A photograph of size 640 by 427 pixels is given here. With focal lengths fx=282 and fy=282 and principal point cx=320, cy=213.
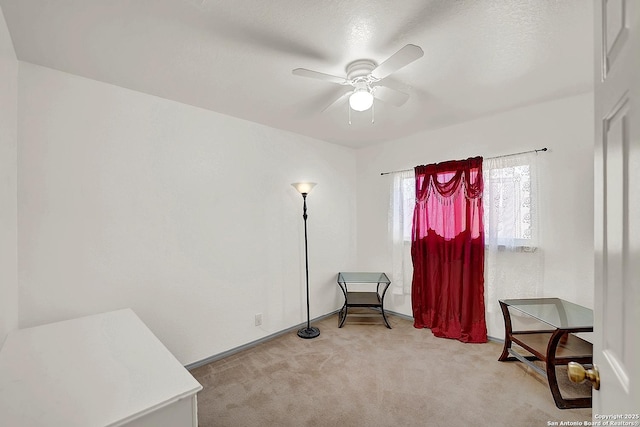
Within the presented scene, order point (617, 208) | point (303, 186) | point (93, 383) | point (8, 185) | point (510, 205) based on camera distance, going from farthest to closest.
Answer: point (303, 186) < point (510, 205) < point (8, 185) < point (93, 383) < point (617, 208)

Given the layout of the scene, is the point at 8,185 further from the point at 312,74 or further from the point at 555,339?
the point at 555,339

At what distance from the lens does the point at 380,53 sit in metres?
1.76

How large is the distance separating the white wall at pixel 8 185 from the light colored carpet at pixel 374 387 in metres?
1.30

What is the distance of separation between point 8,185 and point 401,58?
2.27m

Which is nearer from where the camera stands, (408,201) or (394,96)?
(394,96)

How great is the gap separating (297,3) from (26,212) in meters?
2.09

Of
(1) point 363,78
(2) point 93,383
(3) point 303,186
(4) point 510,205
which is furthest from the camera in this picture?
(3) point 303,186

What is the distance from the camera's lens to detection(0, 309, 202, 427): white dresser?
3.03ft

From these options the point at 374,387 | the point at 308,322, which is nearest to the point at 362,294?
the point at 308,322

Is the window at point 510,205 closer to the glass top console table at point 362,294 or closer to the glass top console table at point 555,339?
the glass top console table at point 555,339

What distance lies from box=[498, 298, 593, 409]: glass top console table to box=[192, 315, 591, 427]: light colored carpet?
0.39 ft

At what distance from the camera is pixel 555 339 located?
1994mm

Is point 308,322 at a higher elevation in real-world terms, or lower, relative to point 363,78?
lower

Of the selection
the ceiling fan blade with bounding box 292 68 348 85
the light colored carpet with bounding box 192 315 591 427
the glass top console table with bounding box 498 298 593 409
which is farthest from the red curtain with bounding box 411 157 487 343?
the ceiling fan blade with bounding box 292 68 348 85
